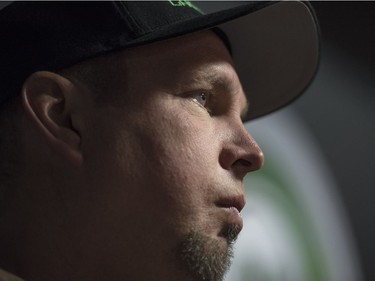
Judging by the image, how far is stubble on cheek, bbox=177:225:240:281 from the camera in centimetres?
82

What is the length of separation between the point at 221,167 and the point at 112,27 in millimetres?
228

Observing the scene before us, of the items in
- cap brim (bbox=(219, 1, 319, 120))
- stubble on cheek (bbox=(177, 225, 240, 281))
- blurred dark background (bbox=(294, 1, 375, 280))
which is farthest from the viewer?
blurred dark background (bbox=(294, 1, 375, 280))

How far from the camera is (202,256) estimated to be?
83cm

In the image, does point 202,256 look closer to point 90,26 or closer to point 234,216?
point 234,216

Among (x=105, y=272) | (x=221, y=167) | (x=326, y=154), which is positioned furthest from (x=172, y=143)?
(x=326, y=154)

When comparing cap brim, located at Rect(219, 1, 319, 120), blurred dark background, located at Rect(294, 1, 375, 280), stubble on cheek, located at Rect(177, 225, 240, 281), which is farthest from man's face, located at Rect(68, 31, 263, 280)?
blurred dark background, located at Rect(294, 1, 375, 280)

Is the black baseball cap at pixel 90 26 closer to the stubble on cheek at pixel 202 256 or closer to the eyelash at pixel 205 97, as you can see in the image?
the eyelash at pixel 205 97

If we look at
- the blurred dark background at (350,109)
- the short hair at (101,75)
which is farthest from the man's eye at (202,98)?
the blurred dark background at (350,109)

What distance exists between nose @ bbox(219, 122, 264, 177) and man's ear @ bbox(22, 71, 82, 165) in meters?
0.19

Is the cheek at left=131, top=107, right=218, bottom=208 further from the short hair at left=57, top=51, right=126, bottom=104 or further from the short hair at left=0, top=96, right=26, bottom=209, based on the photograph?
the short hair at left=0, top=96, right=26, bottom=209

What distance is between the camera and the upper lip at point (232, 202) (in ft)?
2.83

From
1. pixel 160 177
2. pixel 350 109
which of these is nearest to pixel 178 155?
pixel 160 177

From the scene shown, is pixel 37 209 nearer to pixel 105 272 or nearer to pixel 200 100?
pixel 105 272

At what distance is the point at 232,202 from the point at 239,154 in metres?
0.06
